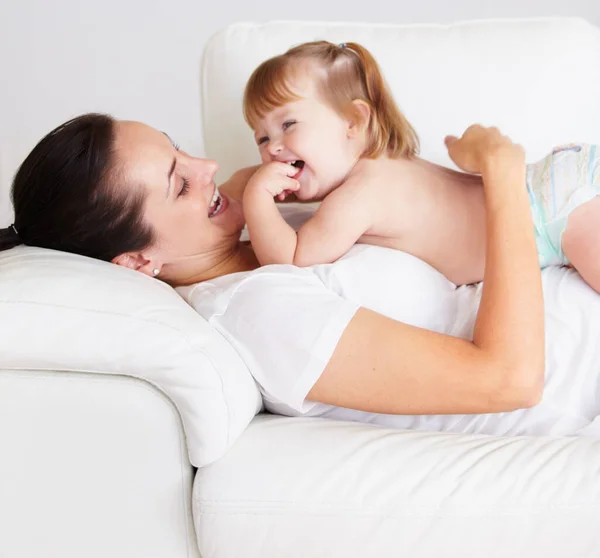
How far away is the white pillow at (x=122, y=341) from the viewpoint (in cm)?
113

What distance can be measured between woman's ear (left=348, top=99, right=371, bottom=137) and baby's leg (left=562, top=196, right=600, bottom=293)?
45 centimetres

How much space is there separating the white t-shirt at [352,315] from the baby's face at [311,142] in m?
0.19

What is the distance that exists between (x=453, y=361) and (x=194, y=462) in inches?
16.8

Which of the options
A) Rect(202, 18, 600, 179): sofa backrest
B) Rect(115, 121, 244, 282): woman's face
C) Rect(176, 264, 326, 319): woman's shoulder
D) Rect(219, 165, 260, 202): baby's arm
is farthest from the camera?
Rect(202, 18, 600, 179): sofa backrest

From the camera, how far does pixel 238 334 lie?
1.26 meters

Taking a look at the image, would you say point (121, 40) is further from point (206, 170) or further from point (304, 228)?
point (304, 228)

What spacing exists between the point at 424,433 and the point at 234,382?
313mm

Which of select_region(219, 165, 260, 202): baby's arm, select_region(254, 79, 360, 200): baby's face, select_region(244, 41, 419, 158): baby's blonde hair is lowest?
select_region(219, 165, 260, 202): baby's arm

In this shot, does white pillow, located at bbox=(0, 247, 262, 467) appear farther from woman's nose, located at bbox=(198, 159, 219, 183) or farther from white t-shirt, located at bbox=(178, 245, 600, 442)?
woman's nose, located at bbox=(198, 159, 219, 183)

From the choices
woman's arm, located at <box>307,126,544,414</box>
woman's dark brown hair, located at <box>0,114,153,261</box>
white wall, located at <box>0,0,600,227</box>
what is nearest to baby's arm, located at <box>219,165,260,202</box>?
woman's dark brown hair, located at <box>0,114,153,261</box>

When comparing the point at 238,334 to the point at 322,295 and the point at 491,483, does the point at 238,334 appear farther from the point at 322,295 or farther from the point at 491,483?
the point at 491,483

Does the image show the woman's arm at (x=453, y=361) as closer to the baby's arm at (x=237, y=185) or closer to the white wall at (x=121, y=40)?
the baby's arm at (x=237, y=185)

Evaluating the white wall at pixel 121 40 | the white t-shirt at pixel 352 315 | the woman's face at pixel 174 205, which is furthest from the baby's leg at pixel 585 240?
the white wall at pixel 121 40

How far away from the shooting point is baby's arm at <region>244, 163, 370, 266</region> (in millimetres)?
1440
